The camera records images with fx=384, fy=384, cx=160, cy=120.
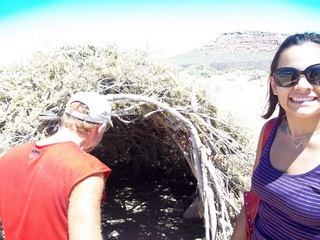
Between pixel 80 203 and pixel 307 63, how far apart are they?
1.07m

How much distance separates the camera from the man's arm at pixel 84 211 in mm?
1355

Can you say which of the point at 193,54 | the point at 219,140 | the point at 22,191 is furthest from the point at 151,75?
the point at 193,54

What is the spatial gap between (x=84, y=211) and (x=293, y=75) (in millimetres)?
1002

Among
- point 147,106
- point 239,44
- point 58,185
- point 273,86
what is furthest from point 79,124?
point 239,44

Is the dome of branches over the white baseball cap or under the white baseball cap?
under

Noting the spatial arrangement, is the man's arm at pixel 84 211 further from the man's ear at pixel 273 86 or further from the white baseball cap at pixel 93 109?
the man's ear at pixel 273 86

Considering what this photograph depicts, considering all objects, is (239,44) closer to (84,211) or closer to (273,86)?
(273,86)

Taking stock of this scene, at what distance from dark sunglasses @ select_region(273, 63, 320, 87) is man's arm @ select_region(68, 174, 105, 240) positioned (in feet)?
2.92

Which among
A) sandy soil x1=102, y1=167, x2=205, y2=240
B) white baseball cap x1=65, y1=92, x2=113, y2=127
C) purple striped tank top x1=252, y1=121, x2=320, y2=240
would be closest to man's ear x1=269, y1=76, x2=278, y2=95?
purple striped tank top x1=252, y1=121, x2=320, y2=240

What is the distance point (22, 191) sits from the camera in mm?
1530

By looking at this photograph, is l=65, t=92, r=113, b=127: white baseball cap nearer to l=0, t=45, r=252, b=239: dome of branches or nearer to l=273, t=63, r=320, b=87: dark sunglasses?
l=273, t=63, r=320, b=87: dark sunglasses

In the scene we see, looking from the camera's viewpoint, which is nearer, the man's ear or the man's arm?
the man's arm

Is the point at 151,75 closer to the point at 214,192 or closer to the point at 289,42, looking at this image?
the point at 214,192

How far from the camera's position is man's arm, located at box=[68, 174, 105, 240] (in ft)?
4.45
